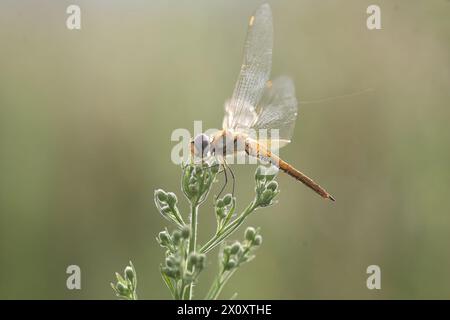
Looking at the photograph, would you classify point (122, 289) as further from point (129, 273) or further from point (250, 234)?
point (250, 234)

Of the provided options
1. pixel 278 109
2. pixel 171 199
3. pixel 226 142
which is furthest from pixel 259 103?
pixel 171 199

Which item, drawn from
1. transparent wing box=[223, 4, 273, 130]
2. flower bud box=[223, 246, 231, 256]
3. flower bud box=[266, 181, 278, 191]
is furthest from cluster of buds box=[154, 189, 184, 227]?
transparent wing box=[223, 4, 273, 130]

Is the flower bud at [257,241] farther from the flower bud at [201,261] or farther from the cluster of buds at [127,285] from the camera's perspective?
the cluster of buds at [127,285]

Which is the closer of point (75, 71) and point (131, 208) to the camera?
point (131, 208)

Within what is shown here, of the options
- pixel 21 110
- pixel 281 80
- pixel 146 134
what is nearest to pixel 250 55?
pixel 281 80

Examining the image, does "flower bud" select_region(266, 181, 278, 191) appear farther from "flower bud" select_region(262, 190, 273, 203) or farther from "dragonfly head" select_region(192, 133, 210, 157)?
"dragonfly head" select_region(192, 133, 210, 157)
